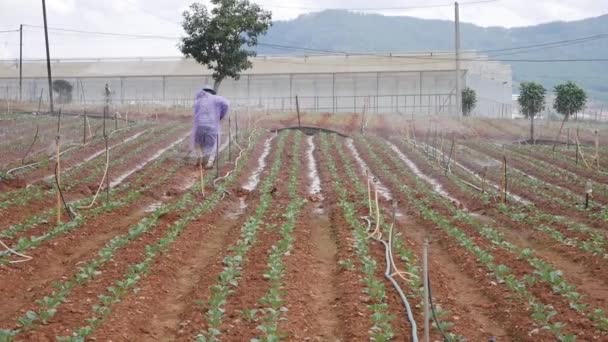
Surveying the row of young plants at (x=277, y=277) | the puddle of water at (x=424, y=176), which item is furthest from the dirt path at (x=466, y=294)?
the puddle of water at (x=424, y=176)

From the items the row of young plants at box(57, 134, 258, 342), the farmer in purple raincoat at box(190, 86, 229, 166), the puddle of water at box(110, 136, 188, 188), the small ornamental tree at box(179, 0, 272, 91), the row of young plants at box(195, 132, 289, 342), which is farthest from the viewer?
the small ornamental tree at box(179, 0, 272, 91)

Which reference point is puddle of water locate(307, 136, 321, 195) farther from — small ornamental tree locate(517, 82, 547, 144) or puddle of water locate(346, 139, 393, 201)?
small ornamental tree locate(517, 82, 547, 144)

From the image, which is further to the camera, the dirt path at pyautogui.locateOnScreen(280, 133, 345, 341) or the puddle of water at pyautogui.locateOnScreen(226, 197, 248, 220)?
the puddle of water at pyautogui.locateOnScreen(226, 197, 248, 220)

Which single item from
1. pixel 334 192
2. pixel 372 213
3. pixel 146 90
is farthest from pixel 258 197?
pixel 146 90

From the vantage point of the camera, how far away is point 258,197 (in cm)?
1450

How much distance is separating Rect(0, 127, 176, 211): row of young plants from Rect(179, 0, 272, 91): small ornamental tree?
8275mm

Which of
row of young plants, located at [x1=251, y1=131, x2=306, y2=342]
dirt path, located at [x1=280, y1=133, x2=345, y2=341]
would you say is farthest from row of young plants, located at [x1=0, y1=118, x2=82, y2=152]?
dirt path, located at [x1=280, y1=133, x2=345, y2=341]

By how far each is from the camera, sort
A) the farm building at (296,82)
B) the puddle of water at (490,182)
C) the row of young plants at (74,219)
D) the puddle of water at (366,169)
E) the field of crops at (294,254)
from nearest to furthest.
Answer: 1. the field of crops at (294,254)
2. the row of young plants at (74,219)
3. the puddle of water at (490,182)
4. the puddle of water at (366,169)
5. the farm building at (296,82)

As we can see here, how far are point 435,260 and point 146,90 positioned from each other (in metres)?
46.1

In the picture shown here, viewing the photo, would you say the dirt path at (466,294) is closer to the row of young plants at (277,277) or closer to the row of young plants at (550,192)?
the row of young plants at (277,277)

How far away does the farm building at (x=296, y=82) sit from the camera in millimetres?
50531

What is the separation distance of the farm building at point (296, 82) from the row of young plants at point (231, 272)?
1474 inches

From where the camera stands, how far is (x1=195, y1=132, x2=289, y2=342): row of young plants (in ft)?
20.3

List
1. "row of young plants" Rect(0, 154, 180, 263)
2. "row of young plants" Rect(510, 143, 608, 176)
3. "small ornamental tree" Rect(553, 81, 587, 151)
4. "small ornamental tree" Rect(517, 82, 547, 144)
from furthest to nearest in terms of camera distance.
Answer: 1. "small ornamental tree" Rect(553, 81, 587, 151)
2. "small ornamental tree" Rect(517, 82, 547, 144)
3. "row of young plants" Rect(510, 143, 608, 176)
4. "row of young plants" Rect(0, 154, 180, 263)
